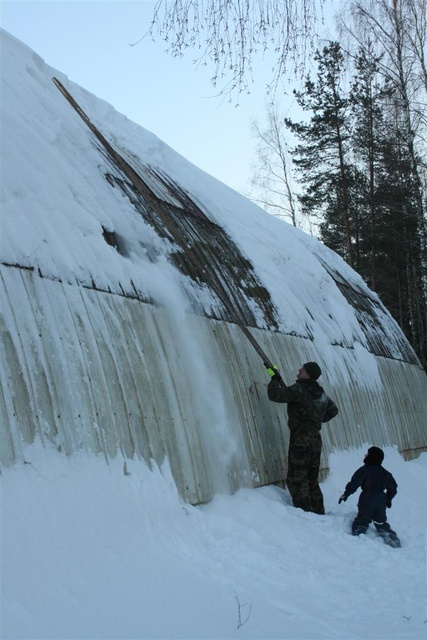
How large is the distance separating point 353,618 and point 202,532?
4.40ft

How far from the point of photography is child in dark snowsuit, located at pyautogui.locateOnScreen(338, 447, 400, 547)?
7422mm

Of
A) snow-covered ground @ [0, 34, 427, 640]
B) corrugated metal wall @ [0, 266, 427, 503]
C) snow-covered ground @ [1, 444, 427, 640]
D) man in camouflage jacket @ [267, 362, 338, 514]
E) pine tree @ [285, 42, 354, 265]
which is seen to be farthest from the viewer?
pine tree @ [285, 42, 354, 265]

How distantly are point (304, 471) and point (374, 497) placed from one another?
2.60 feet

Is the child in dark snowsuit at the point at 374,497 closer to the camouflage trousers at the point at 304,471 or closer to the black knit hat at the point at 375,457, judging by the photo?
the black knit hat at the point at 375,457

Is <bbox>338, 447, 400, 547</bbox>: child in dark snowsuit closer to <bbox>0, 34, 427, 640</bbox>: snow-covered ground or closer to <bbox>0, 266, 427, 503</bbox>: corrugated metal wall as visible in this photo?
<bbox>0, 34, 427, 640</bbox>: snow-covered ground

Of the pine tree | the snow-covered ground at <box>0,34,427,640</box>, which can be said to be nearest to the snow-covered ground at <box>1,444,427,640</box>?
the snow-covered ground at <box>0,34,427,640</box>

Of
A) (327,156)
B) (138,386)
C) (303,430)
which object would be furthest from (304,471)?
(327,156)

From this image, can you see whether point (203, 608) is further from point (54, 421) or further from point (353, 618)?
point (54, 421)

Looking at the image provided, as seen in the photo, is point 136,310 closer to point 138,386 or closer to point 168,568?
point 138,386

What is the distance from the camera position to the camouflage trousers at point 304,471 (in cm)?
750

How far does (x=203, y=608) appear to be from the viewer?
4438 mm

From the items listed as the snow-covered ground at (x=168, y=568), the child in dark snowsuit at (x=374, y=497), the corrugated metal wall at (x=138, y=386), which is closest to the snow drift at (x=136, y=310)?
the corrugated metal wall at (x=138, y=386)

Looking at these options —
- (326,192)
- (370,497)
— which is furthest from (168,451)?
(326,192)

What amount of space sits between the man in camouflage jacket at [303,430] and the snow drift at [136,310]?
371 millimetres
